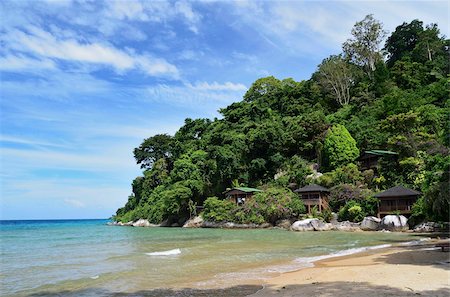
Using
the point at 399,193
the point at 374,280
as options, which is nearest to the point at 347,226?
the point at 399,193

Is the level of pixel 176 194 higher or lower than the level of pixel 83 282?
higher

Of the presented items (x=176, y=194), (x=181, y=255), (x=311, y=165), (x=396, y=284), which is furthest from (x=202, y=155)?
(x=396, y=284)

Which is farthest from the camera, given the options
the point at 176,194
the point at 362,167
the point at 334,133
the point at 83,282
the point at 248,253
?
the point at 176,194

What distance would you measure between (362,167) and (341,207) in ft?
23.1

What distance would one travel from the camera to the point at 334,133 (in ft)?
142

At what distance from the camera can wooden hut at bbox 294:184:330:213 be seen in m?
37.7

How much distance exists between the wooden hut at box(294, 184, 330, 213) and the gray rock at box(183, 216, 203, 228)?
48.3 feet

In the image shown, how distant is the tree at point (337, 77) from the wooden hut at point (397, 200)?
85.6 feet

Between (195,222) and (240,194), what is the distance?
304 inches

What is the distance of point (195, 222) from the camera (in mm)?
47031

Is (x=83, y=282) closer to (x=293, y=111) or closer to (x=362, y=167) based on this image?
(x=362, y=167)

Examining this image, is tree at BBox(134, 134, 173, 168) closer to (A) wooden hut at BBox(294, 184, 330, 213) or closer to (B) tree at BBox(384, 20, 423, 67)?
(A) wooden hut at BBox(294, 184, 330, 213)

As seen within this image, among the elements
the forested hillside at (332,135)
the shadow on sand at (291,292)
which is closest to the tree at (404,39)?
the forested hillside at (332,135)

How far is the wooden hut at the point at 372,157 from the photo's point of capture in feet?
122
